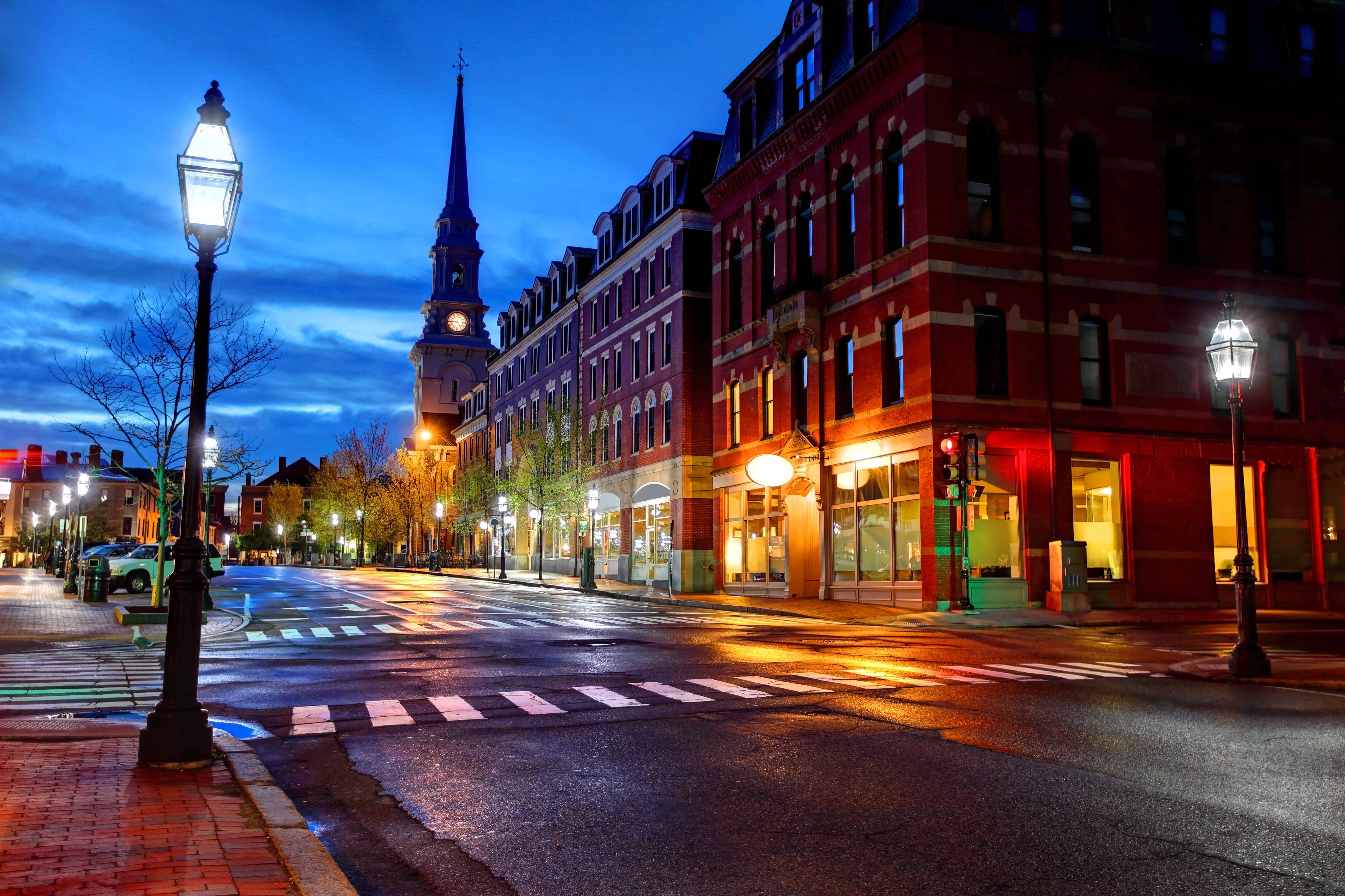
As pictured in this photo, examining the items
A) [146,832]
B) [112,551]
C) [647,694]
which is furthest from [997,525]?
[112,551]

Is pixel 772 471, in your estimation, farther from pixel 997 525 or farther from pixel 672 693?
pixel 672 693

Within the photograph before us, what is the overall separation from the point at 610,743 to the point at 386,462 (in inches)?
3368

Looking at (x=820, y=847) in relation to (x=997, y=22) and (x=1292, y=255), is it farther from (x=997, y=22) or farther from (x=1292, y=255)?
(x=1292, y=255)

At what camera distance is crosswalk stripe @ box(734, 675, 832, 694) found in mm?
11773

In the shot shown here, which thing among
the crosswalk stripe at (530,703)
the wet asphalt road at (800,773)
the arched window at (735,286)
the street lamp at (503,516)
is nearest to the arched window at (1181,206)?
the arched window at (735,286)

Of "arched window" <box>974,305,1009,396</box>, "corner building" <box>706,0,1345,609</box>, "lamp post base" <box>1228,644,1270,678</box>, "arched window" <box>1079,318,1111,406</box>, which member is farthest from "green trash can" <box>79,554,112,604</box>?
"lamp post base" <box>1228,644,1270,678</box>

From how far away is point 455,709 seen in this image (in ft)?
35.7

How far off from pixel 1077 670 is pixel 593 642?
7750mm

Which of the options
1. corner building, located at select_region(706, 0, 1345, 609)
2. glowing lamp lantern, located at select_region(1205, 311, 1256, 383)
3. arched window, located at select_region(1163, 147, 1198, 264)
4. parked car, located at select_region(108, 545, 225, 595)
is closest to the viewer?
glowing lamp lantern, located at select_region(1205, 311, 1256, 383)

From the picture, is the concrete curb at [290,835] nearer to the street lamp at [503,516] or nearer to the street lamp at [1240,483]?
the street lamp at [1240,483]

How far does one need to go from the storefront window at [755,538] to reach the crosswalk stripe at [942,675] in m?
20.5

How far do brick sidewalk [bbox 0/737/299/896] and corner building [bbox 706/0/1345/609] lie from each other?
73.7ft

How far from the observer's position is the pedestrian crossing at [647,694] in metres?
10.4

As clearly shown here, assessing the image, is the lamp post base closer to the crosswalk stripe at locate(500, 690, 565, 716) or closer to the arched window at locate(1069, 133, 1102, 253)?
the crosswalk stripe at locate(500, 690, 565, 716)
